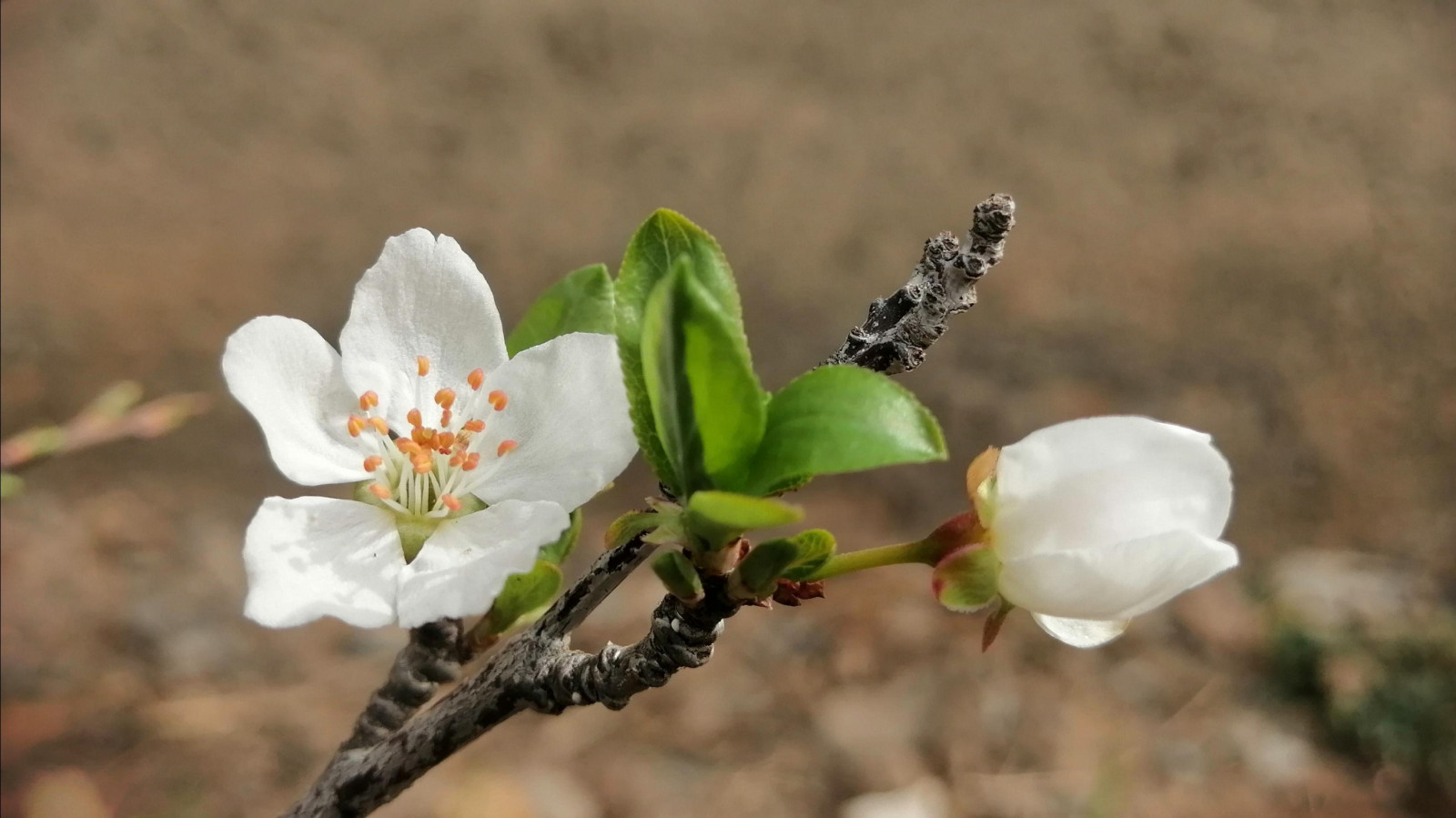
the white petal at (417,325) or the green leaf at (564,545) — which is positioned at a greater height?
the white petal at (417,325)

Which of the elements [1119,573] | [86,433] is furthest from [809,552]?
[86,433]

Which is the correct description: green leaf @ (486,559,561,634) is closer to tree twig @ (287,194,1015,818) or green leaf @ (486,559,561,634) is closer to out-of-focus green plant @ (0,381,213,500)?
tree twig @ (287,194,1015,818)

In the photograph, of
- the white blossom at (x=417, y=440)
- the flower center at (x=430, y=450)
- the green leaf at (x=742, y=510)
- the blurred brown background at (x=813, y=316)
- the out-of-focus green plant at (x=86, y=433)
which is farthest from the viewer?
the blurred brown background at (x=813, y=316)

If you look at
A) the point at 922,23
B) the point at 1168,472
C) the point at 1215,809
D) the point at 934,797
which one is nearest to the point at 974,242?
the point at 1168,472

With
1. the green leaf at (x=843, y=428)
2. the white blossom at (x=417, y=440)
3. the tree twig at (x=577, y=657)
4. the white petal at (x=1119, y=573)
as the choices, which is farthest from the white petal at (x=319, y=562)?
the white petal at (x=1119, y=573)

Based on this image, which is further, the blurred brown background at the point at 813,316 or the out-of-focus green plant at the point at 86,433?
the blurred brown background at the point at 813,316

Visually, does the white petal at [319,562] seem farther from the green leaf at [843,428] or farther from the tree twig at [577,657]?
the green leaf at [843,428]

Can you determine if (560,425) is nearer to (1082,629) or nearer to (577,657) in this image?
(577,657)

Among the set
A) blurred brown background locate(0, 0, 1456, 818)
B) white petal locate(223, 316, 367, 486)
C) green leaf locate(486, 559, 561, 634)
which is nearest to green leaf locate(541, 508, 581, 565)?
green leaf locate(486, 559, 561, 634)
